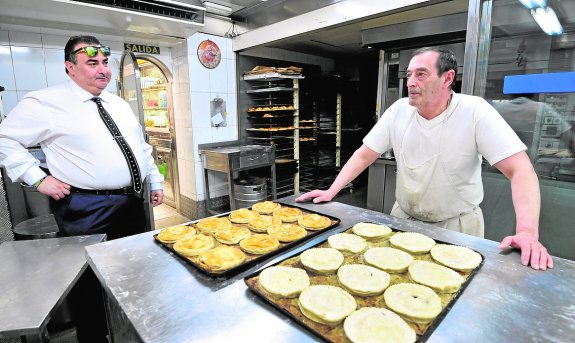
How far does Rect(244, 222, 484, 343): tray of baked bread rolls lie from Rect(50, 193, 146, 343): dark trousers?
4.24ft

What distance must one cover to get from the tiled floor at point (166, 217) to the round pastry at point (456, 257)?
3.99 metres

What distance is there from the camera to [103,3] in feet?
8.98

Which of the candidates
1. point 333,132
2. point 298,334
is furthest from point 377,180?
point 298,334

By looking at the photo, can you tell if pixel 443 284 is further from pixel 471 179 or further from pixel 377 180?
pixel 377 180

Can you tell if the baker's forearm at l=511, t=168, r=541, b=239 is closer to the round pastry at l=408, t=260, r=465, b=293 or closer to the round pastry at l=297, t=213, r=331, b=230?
the round pastry at l=408, t=260, r=465, b=293

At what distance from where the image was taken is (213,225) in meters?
1.40

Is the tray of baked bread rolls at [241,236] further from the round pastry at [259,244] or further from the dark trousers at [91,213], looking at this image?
the dark trousers at [91,213]

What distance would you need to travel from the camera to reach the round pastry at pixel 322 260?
3.38 feet

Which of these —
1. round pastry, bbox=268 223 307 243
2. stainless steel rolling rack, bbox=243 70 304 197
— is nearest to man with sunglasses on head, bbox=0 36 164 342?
round pastry, bbox=268 223 307 243

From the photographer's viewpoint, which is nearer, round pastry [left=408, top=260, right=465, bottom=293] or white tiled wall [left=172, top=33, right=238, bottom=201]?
round pastry [left=408, top=260, right=465, bottom=293]

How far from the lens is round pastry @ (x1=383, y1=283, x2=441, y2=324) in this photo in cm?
80

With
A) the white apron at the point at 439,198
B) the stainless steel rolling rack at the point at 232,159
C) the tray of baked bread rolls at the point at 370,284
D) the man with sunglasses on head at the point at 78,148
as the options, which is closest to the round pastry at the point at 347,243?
the tray of baked bread rolls at the point at 370,284

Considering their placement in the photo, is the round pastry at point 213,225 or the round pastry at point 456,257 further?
the round pastry at point 213,225

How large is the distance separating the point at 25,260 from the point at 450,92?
2.32 meters
